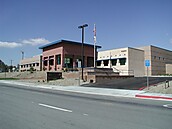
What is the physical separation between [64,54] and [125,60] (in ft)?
59.3

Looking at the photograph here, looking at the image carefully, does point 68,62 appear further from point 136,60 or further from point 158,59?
point 158,59

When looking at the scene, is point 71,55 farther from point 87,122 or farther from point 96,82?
point 87,122

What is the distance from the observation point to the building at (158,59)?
59756 millimetres

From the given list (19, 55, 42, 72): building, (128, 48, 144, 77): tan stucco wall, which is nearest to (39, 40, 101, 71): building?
(128, 48, 144, 77): tan stucco wall

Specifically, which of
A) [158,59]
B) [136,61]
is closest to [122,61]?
[136,61]

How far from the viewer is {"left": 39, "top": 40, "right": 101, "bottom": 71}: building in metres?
58.2

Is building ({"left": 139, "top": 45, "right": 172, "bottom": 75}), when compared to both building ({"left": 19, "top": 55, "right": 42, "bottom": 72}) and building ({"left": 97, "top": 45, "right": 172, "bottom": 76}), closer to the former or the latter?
building ({"left": 97, "top": 45, "right": 172, "bottom": 76})

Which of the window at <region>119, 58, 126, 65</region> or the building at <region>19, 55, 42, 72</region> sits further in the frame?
the building at <region>19, 55, 42, 72</region>

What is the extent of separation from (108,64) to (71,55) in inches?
480

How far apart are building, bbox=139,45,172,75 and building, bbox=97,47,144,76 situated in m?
2.17

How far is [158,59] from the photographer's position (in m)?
63.8

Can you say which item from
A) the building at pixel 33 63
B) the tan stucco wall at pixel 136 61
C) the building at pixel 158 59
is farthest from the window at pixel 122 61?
the building at pixel 33 63

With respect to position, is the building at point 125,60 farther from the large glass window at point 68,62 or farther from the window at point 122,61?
the large glass window at point 68,62

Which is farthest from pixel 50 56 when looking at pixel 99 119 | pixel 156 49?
pixel 99 119
